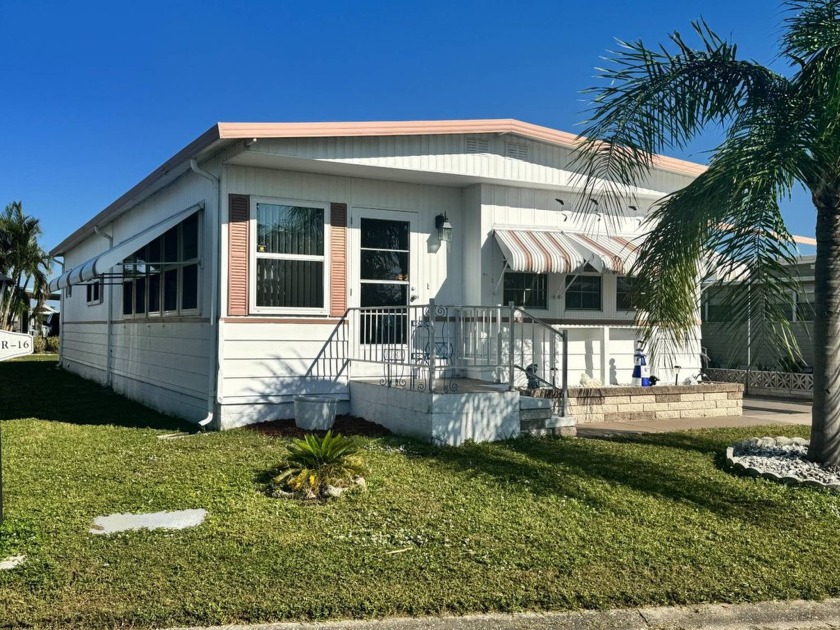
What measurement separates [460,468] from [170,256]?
7.02 metres

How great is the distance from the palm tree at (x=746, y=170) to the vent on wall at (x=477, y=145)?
2.88 meters

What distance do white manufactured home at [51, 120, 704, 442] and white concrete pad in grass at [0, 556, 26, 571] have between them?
425 cm

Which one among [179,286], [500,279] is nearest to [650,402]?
[500,279]

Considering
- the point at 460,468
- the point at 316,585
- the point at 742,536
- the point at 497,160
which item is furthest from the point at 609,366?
the point at 316,585

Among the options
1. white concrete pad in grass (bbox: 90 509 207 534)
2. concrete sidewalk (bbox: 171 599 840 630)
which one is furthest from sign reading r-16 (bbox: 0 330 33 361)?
concrete sidewalk (bbox: 171 599 840 630)

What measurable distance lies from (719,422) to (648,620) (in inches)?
281

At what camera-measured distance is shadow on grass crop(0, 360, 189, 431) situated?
33.8 feet

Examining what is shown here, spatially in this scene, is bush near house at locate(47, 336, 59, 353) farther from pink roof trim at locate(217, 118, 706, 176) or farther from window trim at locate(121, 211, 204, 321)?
pink roof trim at locate(217, 118, 706, 176)

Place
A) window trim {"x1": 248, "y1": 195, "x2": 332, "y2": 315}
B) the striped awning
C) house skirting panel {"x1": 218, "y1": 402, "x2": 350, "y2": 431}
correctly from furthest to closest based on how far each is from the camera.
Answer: the striped awning
window trim {"x1": 248, "y1": 195, "x2": 332, "y2": 315}
house skirting panel {"x1": 218, "y1": 402, "x2": 350, "y2": 431}

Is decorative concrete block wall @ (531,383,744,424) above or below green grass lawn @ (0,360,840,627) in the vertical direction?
above

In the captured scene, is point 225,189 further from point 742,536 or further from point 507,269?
point 742,536

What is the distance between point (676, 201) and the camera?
668 cm

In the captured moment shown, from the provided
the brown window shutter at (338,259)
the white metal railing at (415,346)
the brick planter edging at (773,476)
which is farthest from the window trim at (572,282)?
the brick planter edging at (773,476)

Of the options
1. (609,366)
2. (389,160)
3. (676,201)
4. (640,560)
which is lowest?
(640,560)
